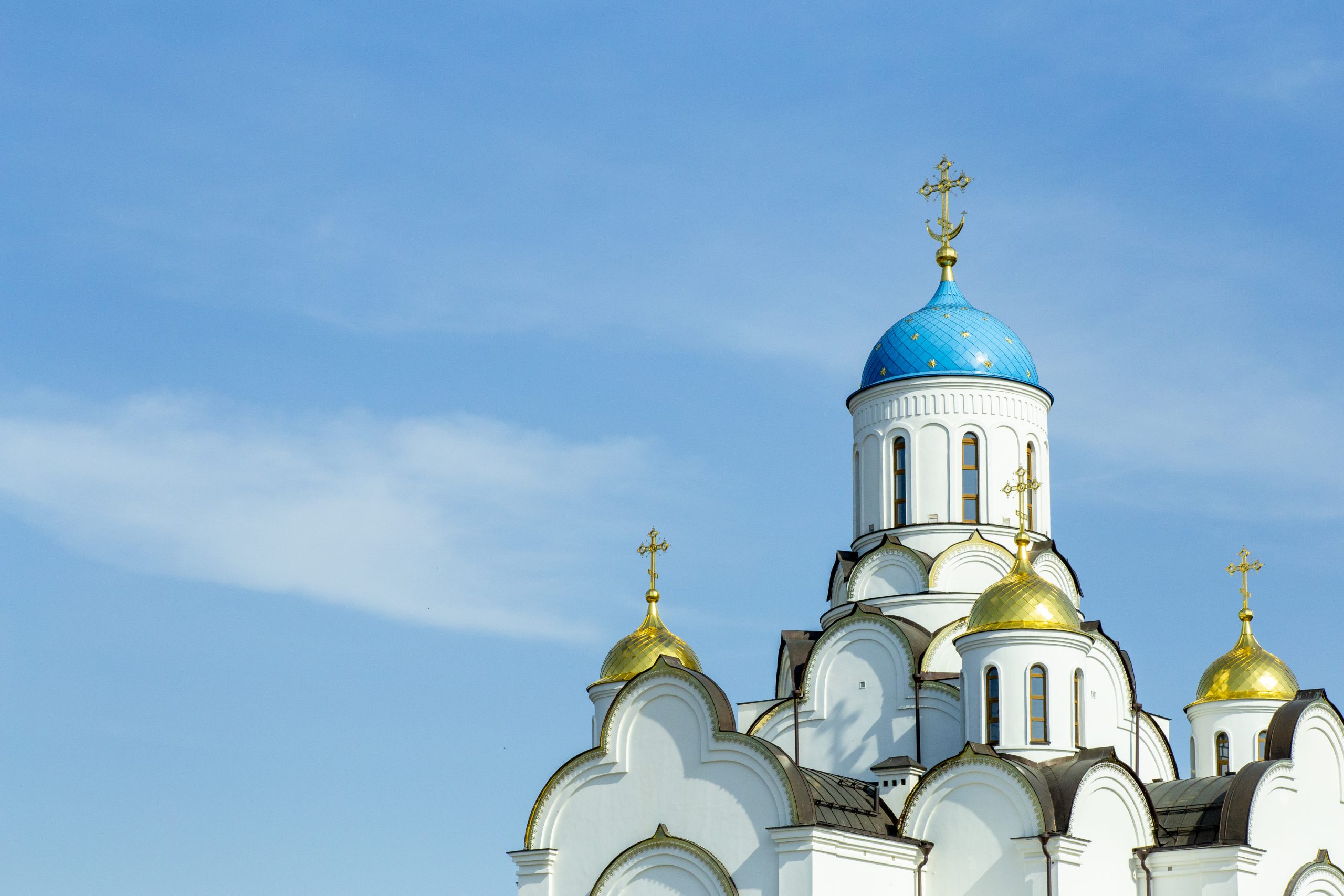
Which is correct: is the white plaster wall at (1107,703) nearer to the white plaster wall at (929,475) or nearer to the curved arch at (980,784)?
the curved arch at (980,784)

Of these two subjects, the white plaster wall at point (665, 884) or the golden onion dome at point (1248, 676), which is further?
the golden onion dome at point (1248, 676)

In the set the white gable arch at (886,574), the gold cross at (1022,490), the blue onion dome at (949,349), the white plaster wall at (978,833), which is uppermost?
the blue onion dome at (949,349)

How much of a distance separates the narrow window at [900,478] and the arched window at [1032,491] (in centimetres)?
148

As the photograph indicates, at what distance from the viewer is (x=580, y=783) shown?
21.9 meters

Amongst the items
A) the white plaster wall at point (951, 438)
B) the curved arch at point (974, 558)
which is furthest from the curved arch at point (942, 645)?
the white plaster wall at point (951, 438)

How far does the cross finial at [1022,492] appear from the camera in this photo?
22531 mm

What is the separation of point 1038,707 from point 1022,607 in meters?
1.03

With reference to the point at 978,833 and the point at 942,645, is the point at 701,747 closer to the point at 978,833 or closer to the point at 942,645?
the point at 978,833

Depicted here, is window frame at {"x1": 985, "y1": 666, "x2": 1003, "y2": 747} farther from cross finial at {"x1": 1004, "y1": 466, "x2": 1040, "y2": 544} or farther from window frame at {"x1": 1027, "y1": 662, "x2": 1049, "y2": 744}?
cross finial at {"x1": 1004, "y1": 466, "x2": 1040, "y2": 544}

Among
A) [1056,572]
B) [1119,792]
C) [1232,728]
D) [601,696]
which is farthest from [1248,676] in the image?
[601,696]

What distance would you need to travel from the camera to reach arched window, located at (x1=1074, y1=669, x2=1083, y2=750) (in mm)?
21734

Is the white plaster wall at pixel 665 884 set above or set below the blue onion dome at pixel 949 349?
below

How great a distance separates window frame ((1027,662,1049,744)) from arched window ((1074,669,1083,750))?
1.25ft

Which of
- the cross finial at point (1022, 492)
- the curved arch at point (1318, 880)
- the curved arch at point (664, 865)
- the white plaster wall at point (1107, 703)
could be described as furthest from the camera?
the cross finial at point (1022, 492)
